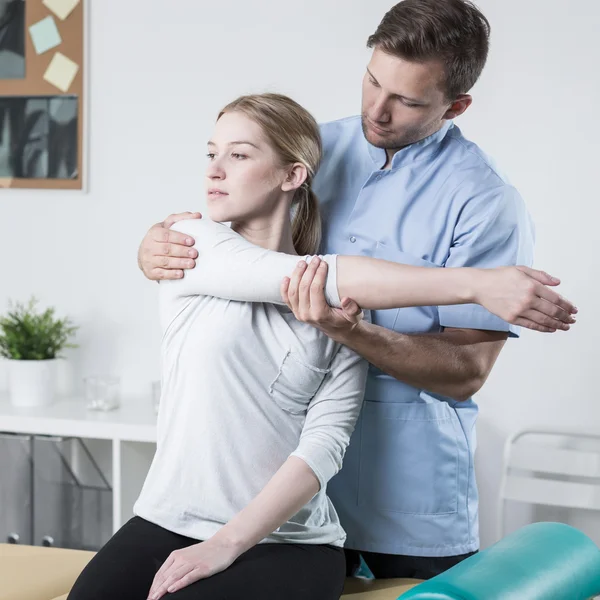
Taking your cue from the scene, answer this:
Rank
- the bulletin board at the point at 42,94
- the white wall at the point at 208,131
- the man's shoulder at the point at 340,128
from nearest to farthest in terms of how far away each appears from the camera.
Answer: the man's shoulder at the point at 340,128 → the white wall at the point at 208,131 → the bulletin board at the point at 42,94

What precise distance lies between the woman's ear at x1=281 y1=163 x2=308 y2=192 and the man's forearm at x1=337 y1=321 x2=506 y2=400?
27cm

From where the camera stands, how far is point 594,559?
3.71 feet

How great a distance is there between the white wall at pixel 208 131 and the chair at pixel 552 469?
2.6 inches

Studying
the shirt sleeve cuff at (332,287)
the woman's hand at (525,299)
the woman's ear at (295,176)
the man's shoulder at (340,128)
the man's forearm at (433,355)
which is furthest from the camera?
the man's shoulder at (340,128)

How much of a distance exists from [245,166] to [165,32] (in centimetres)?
143

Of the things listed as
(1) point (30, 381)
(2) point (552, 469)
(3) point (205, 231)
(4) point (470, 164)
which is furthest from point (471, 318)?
(1) point (30, 381)

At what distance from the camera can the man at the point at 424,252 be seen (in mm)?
1478

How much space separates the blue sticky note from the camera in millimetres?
2771

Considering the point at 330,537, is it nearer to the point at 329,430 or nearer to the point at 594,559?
the point at 329,430

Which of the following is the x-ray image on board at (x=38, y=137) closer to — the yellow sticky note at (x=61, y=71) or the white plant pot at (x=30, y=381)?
the yellow sticky note at (x=61, y=71)

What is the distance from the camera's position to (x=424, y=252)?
152 centimetres

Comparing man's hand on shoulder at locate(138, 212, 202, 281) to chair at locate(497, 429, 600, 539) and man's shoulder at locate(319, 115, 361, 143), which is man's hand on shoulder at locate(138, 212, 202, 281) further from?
chair at locate(497, 429, 600, 539)

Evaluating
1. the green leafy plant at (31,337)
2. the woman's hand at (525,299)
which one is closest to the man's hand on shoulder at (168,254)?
the woman's hand at (525,299)

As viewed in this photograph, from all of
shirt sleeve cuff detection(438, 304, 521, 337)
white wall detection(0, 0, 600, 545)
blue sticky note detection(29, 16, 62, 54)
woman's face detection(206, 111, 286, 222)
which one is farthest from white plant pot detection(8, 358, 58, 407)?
shirt sleeve cuff detection(438, 304, 521, 337)
